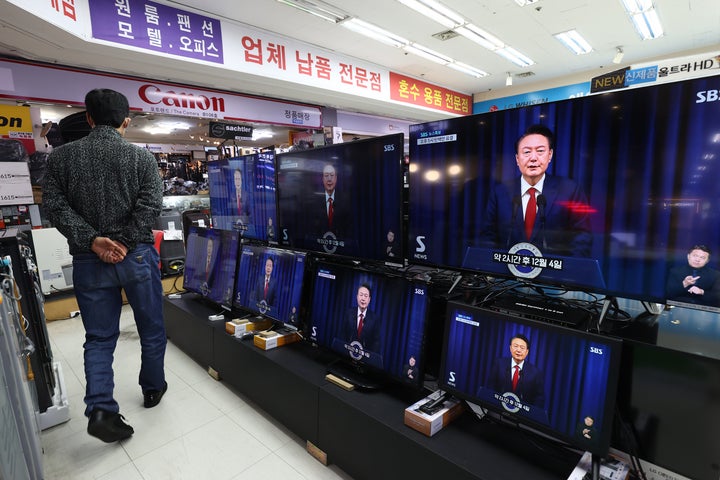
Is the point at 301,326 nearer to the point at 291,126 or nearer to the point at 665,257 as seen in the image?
the point at 665,257

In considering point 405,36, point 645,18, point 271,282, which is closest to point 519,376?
point 271,282

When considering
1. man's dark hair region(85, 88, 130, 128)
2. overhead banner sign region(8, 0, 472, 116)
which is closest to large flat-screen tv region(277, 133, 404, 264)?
man's dark hair region(85, 88, 130, 128)

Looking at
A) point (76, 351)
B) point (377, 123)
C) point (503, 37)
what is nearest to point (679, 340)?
point (76, 351)

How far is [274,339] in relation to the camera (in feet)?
7.23

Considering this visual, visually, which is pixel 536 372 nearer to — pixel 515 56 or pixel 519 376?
pixel 519 376

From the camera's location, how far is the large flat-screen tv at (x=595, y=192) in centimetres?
102

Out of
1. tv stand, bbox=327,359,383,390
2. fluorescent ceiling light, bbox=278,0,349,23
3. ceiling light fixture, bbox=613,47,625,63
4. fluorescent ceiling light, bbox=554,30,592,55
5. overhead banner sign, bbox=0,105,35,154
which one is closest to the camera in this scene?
tv stand, bbox=327,359,383,390

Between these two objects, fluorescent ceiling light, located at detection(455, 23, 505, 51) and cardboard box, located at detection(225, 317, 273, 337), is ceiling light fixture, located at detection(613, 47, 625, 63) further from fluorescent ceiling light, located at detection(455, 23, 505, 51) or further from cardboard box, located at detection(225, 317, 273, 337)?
cardboard box, located at detection(225, 317, 273, 337)

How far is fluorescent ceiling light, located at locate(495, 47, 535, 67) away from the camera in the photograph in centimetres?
645

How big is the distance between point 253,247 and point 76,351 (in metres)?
2.02

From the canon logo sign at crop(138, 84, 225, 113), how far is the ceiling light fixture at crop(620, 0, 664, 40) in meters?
6.03

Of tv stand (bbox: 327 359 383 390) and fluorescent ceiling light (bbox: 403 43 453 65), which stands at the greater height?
fluorescent ceiling light (bbox: 403 43 453 65)

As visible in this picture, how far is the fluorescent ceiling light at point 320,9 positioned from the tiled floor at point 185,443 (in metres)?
4.11

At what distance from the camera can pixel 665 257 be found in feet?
3.54
